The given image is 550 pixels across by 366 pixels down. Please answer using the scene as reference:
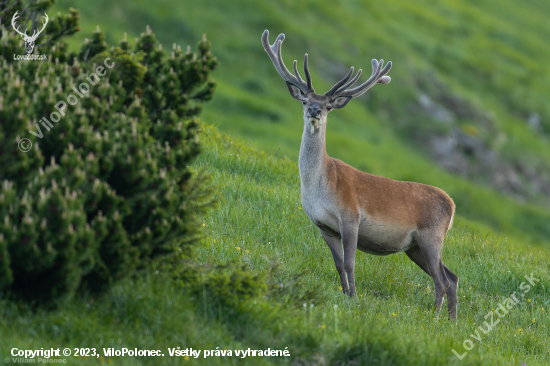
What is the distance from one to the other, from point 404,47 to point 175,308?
30827 mm

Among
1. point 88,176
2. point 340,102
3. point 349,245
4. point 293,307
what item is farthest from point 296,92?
point 88,176

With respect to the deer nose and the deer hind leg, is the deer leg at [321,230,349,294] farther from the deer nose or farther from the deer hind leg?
the deer nose

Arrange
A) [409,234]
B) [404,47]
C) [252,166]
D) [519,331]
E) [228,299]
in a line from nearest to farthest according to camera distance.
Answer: [228,299], [519,331], [409,234], [252,166], [404,47]

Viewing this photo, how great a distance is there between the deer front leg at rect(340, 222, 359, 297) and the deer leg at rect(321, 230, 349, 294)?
13 centimetres

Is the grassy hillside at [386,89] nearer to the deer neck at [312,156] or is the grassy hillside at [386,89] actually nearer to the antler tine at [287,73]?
the antler tine at [287,73]

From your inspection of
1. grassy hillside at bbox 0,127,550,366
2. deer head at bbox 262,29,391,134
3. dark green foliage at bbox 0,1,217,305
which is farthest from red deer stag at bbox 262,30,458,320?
dark green foliage at bbox 0,1,217,305

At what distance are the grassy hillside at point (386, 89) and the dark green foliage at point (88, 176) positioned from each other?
1178 cm

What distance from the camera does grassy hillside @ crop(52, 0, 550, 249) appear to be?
77.6 feet

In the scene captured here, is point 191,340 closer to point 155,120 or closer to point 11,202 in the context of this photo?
point 11,202

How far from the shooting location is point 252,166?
12.0 metres

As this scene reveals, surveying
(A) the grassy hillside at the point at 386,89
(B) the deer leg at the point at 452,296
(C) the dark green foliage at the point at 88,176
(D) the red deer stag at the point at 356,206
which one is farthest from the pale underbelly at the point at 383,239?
(A) the grassy hillside at the point at 386,89

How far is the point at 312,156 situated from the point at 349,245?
1.29 meters

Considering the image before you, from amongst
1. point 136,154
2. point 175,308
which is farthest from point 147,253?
point 136,154

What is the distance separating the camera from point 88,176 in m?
4.93
